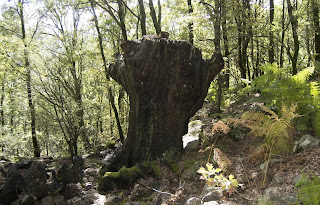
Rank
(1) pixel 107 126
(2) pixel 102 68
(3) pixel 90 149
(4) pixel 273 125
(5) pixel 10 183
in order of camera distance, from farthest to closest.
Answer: (1) pixel 107 126, (2) pixel 102 68, (3) pixel 90 149, (5) pixel 10 183, (4) pixel 273 125

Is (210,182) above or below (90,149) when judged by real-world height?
above

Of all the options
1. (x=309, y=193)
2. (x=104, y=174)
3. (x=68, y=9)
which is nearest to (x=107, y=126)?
(x=68, y=9)

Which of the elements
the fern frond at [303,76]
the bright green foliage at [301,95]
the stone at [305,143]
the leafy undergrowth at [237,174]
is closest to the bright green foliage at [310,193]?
the leafy undergrowth at [237,174]

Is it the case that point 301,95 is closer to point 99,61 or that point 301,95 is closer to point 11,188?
point 11,188

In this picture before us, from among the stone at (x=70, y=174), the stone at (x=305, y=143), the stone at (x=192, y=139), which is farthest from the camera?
the stone at (x=192, y=139)

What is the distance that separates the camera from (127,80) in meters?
7.12

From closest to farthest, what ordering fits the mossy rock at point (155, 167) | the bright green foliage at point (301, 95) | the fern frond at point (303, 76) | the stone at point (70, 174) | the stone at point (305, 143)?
the stone at point (305, 143) < the bright green foliage at point (301, 95) < the fern frond at point (303, 76) < the mossy rock at point (155, 167) < the stone at point (70, 174)

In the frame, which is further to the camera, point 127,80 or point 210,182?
point 127,80

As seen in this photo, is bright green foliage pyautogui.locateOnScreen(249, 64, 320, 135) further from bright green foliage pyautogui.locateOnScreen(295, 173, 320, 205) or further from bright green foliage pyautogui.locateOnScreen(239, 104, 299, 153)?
bright green foliage pyautogui.locateOnScreen(295, 173, 320, 205)

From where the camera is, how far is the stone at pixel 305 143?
4321mm

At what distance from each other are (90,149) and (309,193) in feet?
39.6

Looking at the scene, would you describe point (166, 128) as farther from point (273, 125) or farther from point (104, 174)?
point (273, 125)

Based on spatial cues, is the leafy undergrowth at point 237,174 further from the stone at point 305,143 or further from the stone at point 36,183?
the stone at point 36,183

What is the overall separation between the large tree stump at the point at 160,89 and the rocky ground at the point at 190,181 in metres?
0.73
